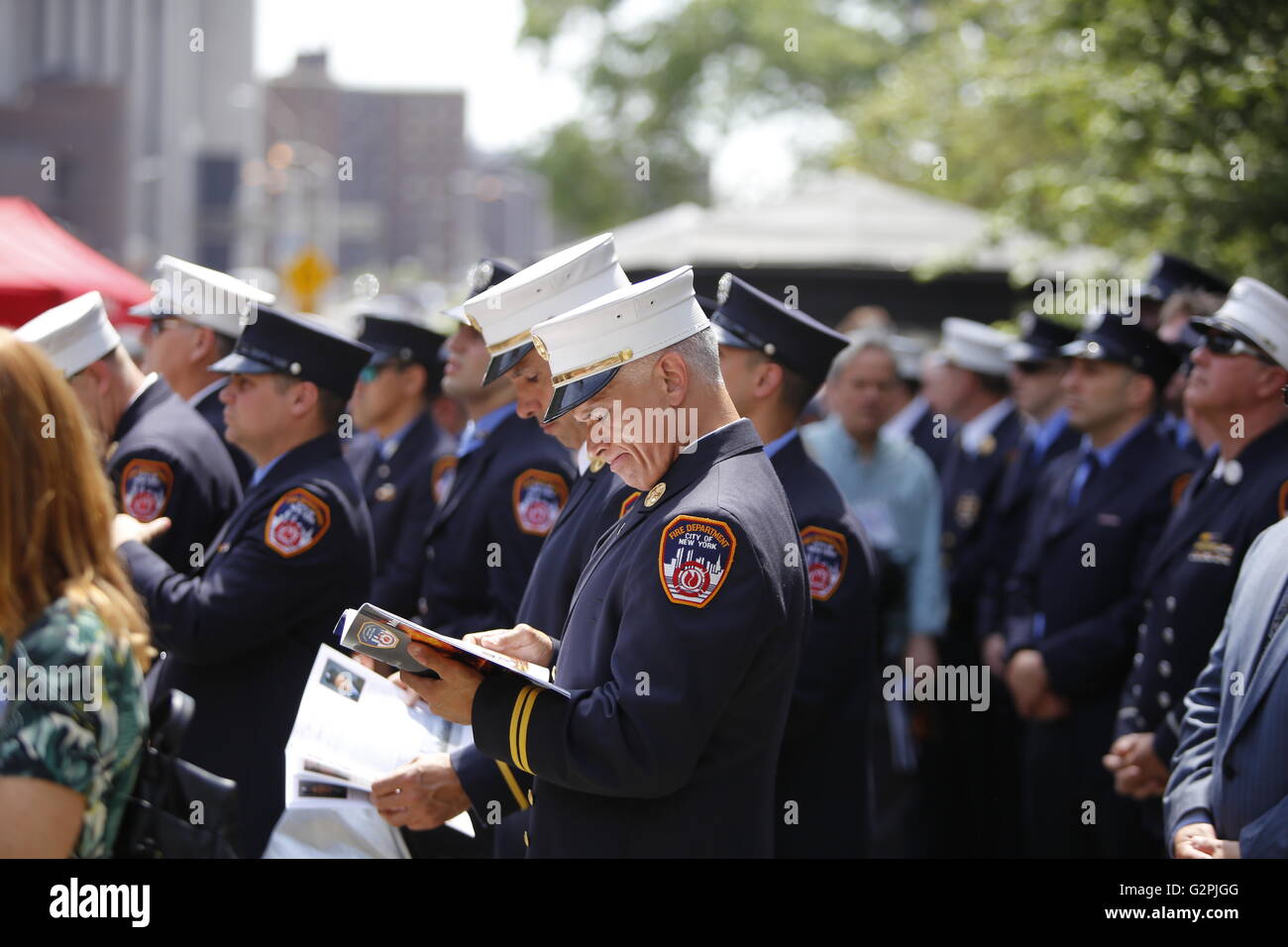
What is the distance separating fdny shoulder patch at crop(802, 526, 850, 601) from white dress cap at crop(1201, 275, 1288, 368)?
1.38m

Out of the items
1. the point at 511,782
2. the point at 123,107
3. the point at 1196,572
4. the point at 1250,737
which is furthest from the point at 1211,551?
the point at 123,107

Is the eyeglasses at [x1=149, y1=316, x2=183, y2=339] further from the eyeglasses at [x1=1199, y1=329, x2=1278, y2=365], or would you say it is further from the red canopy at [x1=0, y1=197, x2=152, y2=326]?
the eyeglasses at [x1=1199, y1=329, x2=1278, y2=365]

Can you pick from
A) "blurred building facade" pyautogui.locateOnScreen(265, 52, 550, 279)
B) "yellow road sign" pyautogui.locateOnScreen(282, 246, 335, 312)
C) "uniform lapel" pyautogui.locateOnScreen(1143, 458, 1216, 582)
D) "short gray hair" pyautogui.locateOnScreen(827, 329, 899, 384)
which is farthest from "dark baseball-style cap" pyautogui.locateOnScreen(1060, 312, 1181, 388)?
"blurred building facade" pyautogui.locateOnScreen(265, 52, 550, 279)

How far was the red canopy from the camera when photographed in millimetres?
6258

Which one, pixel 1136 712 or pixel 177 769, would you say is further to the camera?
pixel 1136 712

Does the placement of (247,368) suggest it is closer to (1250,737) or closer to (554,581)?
(554,581)

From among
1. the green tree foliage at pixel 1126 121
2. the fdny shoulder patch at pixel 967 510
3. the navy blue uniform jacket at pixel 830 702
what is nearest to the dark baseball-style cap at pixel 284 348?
the navy blue uniform jacket at pixel 830 702

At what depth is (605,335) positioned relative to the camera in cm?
281

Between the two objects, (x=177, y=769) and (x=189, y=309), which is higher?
(x=189, y=309)

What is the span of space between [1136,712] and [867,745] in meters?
1.15
